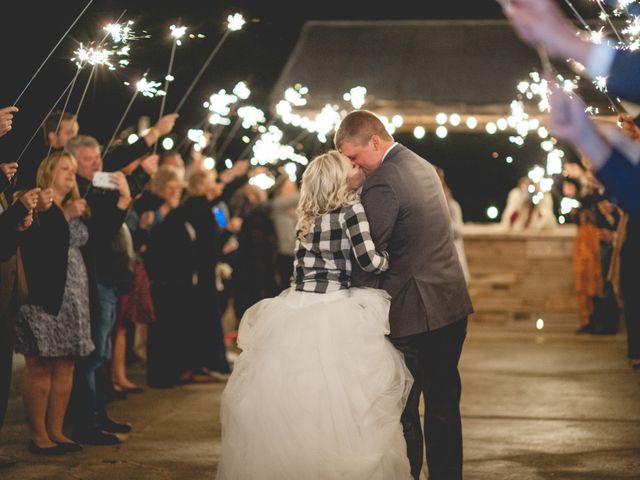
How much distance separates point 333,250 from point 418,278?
0.52m

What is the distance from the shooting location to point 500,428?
330 inches

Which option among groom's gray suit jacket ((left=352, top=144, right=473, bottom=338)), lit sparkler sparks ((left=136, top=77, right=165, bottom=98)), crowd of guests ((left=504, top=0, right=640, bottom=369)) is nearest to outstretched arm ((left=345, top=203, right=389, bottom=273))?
groom's gray suit jacket ((left=352, top=144, right=473, bottom=338))

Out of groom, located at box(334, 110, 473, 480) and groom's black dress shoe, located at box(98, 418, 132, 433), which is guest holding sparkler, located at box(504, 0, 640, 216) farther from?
groom's black dress shoe, located at box(98, 418, 132, 433)

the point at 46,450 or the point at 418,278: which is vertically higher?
the point at 418,278

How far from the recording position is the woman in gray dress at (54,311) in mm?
7359

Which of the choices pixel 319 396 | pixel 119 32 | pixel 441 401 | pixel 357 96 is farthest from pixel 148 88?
pixel 357 96

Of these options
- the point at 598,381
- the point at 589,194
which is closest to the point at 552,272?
the point at 589,194

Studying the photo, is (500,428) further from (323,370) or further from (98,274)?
(98,274)

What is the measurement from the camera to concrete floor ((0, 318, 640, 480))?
23.1ft

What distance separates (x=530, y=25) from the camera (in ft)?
8.21

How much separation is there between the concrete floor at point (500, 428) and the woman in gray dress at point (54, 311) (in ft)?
1.12

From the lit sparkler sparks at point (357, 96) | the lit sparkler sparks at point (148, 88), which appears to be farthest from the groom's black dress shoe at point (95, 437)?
the lit sparkler sparks at point (357, 96)

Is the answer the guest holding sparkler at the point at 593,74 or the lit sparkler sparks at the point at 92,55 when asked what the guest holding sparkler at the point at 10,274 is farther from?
the guest holding sparkler at the point at 593,74

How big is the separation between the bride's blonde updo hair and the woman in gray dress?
219 cm
